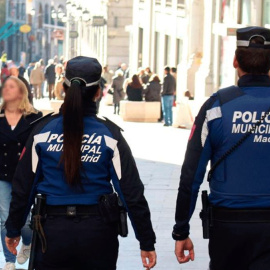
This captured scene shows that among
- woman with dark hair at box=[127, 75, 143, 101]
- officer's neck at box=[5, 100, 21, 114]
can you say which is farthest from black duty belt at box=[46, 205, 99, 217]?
woman with dark hair at box=[127, 75, 143, 101]

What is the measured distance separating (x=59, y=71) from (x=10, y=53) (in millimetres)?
93876

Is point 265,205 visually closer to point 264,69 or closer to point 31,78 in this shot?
point 264,69

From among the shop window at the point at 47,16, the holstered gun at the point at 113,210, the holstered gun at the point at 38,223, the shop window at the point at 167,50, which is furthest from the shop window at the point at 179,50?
the shop window at the point at 47,16

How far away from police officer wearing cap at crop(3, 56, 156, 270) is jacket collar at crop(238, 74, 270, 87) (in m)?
0.71

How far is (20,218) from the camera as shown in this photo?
6133 mm

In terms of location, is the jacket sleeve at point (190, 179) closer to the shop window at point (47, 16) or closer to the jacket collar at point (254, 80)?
the jacket collar at point (254, 80)

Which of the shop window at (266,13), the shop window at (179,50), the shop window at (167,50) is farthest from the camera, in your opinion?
the shop window at (167,50)

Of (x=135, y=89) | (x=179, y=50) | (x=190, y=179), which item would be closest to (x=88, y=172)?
(x=190, y=179)

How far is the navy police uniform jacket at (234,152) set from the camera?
18.6 ft

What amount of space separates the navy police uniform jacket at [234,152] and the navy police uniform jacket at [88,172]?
26 centimetres

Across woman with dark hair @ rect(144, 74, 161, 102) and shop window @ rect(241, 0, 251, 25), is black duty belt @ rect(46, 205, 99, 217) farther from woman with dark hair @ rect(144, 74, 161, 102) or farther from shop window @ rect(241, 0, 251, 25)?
woman with dark hair @ rect(144, 74, 161, 102)

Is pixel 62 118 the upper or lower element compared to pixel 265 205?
upper

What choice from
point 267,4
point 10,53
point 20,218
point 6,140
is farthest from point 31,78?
Result: point 10,53

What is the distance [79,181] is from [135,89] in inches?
1019
